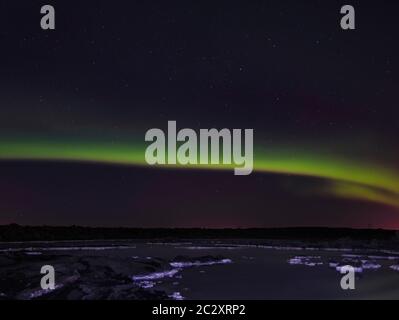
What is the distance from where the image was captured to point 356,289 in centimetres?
1775

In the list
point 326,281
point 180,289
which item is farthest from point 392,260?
point 180,289

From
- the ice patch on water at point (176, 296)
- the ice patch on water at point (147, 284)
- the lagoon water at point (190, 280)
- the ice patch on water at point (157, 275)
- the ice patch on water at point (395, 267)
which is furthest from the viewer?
the ice patch on water at point (395, 267)

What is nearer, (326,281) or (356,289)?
(356,289)

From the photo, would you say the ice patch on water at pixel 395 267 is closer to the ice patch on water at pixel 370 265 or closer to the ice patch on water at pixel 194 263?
the ice patch on water at pixel 370 265

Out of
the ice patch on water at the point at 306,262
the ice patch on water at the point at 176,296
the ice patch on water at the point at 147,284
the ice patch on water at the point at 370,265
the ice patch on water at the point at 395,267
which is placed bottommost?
the ice patch on water at the point at 306,262

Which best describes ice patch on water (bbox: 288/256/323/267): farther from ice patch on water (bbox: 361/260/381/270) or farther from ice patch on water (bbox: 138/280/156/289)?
ice patch on water (bbox: 138/280/156/289)

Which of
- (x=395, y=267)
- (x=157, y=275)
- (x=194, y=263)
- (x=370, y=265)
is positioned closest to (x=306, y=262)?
(x=370, y=265)

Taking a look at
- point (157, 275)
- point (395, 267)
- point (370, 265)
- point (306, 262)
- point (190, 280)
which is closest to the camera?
point (190, 280)

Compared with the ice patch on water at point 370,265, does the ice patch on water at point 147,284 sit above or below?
above

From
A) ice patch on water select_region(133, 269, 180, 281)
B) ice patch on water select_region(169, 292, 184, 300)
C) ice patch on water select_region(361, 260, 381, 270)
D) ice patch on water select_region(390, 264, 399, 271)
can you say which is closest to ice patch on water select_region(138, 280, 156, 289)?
ice patch on water select_region(133, 269, 180, 281)

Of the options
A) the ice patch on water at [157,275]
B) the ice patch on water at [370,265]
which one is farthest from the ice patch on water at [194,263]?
the ice patch on water at [370,265]

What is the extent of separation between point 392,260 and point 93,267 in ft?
53.5

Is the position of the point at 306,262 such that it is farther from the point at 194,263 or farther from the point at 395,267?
the point at 194,263
